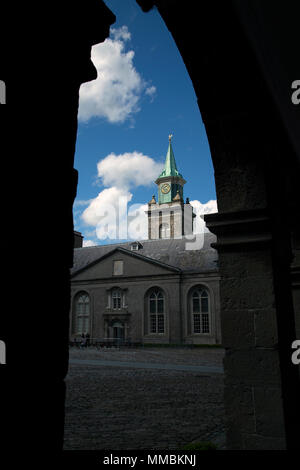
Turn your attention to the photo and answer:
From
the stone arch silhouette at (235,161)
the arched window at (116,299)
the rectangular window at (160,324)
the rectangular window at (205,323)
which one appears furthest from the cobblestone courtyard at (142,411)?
the arched window at (116,299)

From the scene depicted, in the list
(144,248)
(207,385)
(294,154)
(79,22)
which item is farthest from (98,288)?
→ (79,22)

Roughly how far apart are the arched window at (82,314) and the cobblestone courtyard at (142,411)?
21.7 meters

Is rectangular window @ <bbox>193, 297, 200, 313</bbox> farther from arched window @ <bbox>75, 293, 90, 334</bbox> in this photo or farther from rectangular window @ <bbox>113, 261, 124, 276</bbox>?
arched window @ <bbox>75, 293, 90, 334</bbox>

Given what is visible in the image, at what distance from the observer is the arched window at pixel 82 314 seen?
33000mm

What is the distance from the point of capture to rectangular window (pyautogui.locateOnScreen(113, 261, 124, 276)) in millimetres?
32312

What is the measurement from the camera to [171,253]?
31.8 metres

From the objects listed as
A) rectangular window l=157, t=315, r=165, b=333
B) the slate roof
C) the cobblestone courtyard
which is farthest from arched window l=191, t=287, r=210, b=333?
the cobblestone courtyard

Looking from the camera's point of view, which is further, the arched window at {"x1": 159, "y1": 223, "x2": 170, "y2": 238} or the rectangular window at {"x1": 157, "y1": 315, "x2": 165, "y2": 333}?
the arched window at {"x1": 159, "y1": 223, "x2": 170, "y2": 238}

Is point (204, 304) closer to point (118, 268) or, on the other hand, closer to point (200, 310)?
Result: point (200, 310)

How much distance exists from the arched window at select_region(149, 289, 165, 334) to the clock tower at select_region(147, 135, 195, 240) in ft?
88.0

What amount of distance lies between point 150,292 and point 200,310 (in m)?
4.60

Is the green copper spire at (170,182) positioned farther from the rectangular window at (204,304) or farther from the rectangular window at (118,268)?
the rectangular window at (204,304)

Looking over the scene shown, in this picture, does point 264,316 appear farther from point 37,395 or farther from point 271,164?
point 37,395

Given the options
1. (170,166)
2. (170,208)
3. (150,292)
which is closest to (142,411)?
(150,292)
